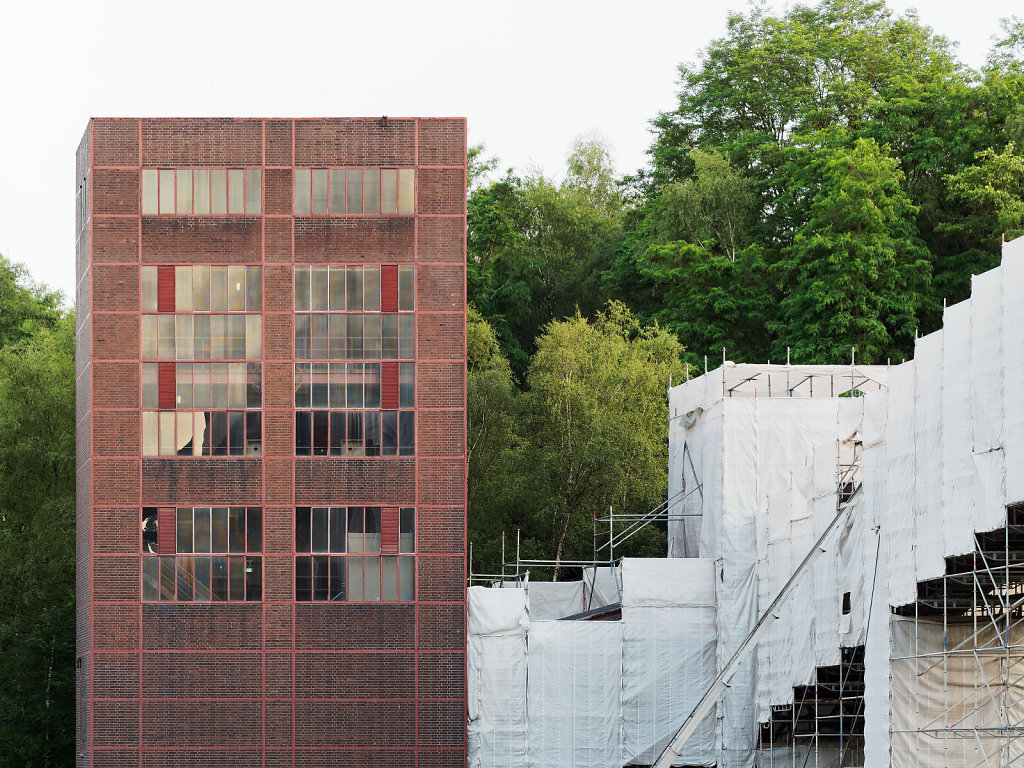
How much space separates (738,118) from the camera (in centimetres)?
8962

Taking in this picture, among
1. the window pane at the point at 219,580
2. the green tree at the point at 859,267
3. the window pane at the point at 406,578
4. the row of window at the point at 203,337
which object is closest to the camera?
the window pane at the point at 219,580

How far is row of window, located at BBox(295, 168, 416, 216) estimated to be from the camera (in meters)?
52.1

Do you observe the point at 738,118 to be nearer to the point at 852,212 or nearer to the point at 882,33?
the point at 882,33

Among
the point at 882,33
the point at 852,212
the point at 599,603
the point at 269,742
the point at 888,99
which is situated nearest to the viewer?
the point at 269,742

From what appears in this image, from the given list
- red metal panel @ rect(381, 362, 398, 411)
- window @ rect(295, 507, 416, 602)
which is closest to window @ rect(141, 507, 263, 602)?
window @ rect(295, 507, 416, 602)

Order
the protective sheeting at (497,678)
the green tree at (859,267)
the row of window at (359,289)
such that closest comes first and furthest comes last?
the protective sheeting at (497,678), the row of window at (359,289), the green tree at (859,267)

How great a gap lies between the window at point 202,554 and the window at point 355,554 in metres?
1.46

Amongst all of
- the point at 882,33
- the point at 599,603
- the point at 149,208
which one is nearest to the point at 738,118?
the point at 882,33

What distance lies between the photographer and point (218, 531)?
51094mm

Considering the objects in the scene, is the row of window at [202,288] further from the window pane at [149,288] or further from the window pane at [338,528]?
the window pane at [338,528]

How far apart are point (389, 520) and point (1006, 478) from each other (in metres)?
22.9

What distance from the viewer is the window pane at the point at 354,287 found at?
51.8 meters

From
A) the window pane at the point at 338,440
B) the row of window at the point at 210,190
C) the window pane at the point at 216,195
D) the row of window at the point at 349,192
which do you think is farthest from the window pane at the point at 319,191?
the window pane at the point at 338,440

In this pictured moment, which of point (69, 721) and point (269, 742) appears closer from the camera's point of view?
point (269, 742)
